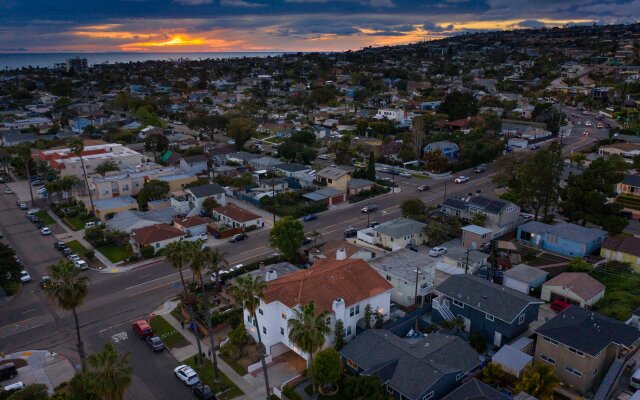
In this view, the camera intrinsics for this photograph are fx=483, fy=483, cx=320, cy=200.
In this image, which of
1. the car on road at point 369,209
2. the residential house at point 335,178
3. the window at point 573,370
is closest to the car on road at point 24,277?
the car on road at point 369,209

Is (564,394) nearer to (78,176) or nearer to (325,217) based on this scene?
(325,217)

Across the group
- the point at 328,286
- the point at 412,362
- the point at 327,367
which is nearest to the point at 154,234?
the point at 328,286

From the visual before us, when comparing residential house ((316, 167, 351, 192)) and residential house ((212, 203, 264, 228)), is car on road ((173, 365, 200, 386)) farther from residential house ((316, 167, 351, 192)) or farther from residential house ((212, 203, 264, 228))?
residential house ((316, 167, 351, 192))

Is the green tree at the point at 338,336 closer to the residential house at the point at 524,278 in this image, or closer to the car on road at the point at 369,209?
the residential house at the point at 524,278

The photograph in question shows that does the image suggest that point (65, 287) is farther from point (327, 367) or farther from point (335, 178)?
point (335, 178)

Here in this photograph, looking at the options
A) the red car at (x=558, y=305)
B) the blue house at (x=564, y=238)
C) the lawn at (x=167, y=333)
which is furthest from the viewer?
the blue house at (x=564, y=238)

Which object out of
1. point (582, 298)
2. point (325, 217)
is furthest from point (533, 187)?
point (325, 217)
